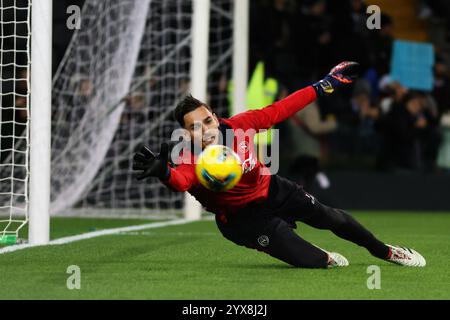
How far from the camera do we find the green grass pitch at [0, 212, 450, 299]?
579 centimetres

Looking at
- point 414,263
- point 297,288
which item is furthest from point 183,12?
point 297,288

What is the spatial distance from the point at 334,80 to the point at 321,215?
0.83 metres

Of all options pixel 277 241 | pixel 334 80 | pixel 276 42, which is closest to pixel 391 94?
pixel 276 42

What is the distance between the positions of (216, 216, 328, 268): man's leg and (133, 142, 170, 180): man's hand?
845 millimetres

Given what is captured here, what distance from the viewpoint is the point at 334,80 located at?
23.5 ft

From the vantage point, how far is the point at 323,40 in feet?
52.7

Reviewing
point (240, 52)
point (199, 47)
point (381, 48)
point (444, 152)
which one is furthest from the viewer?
point (381, 48)

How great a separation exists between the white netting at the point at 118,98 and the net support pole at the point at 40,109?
328 cm

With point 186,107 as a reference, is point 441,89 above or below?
below

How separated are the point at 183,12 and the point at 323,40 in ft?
8.70

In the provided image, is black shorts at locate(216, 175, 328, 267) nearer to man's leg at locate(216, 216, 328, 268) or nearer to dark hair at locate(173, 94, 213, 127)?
man's leg at locate(216, 216, 328, 268)

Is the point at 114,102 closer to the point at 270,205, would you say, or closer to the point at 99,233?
the point at 99,233

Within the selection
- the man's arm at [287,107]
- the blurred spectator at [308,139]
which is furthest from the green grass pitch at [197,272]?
the blurred spectator at [308,139]

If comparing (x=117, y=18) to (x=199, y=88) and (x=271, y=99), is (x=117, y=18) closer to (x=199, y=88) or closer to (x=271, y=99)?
(x=199, y=88)
